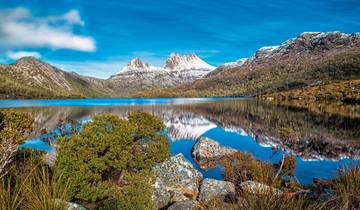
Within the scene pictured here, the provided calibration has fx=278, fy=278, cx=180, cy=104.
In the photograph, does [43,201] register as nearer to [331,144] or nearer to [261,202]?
[261,202]

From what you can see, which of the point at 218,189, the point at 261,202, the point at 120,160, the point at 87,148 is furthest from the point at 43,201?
the point at 218,189

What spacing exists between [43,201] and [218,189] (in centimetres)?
1067

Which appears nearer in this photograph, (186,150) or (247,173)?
(247,173)

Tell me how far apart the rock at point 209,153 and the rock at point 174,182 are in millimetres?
6541

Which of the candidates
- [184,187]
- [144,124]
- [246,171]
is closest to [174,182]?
[184,187]

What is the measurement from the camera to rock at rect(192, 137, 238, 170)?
25.0m

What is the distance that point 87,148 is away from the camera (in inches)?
483

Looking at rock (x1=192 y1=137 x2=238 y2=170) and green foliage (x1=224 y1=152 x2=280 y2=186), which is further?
rock (x1=192 y1=137 x2=238 y2=170)

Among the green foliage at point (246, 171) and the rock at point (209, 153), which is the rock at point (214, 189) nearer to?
the green foliage at point (246, 171)

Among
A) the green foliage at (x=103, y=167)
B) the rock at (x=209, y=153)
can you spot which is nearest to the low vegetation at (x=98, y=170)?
the green foliage at (x=103, y=167)

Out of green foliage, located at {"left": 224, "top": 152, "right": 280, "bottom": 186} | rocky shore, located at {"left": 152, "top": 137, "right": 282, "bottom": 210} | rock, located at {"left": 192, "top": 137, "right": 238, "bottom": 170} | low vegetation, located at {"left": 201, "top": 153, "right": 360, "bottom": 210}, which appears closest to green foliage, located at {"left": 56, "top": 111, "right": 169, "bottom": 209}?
A: rocky shore, located at {"left": 152, "top": 137, "right": 282, "bottom": 210}

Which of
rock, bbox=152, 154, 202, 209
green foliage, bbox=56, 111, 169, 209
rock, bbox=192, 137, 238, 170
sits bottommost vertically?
rock, bbox=192, 137, 238, 170

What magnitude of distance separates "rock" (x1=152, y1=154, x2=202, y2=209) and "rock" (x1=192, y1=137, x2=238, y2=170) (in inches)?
258

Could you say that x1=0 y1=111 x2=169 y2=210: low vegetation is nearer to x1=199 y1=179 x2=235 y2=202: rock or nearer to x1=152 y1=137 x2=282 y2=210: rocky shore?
x1=152 y1=137 x2=282 y2=210: rocky shore
